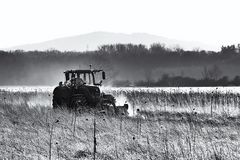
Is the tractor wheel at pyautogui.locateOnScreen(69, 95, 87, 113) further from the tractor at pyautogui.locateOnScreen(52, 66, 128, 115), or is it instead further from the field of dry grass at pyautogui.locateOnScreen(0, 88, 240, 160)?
the field of dry grass at pyautogui.locateOnScreen(0, 88, 240, 160)

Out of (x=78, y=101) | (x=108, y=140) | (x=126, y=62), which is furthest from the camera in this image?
(x=126, y=62)

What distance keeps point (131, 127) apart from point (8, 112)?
5711 mm

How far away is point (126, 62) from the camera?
12269cm

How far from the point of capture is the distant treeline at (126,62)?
360 feet

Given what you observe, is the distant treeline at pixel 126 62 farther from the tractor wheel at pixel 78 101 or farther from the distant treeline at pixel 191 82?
the tractor wheel at pixel 78 101

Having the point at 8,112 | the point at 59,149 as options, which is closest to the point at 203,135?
the point at 59,149

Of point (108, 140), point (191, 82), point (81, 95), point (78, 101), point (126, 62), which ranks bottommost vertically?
point (108, 140)

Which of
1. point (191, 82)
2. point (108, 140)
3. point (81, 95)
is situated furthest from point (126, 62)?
point (108, 140)

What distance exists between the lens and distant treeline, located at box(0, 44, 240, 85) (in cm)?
10981

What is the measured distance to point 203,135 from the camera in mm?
9180

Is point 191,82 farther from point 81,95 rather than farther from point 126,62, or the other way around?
point 81,95

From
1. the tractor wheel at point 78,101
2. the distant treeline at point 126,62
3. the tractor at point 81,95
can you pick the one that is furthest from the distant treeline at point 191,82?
the tractor wheel at point 78,101

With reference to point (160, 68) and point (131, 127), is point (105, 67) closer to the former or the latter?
point (160, 68)

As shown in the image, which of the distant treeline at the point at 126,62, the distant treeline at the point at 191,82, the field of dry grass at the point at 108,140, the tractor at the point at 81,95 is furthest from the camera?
the distant treeline at the point at 126,62
